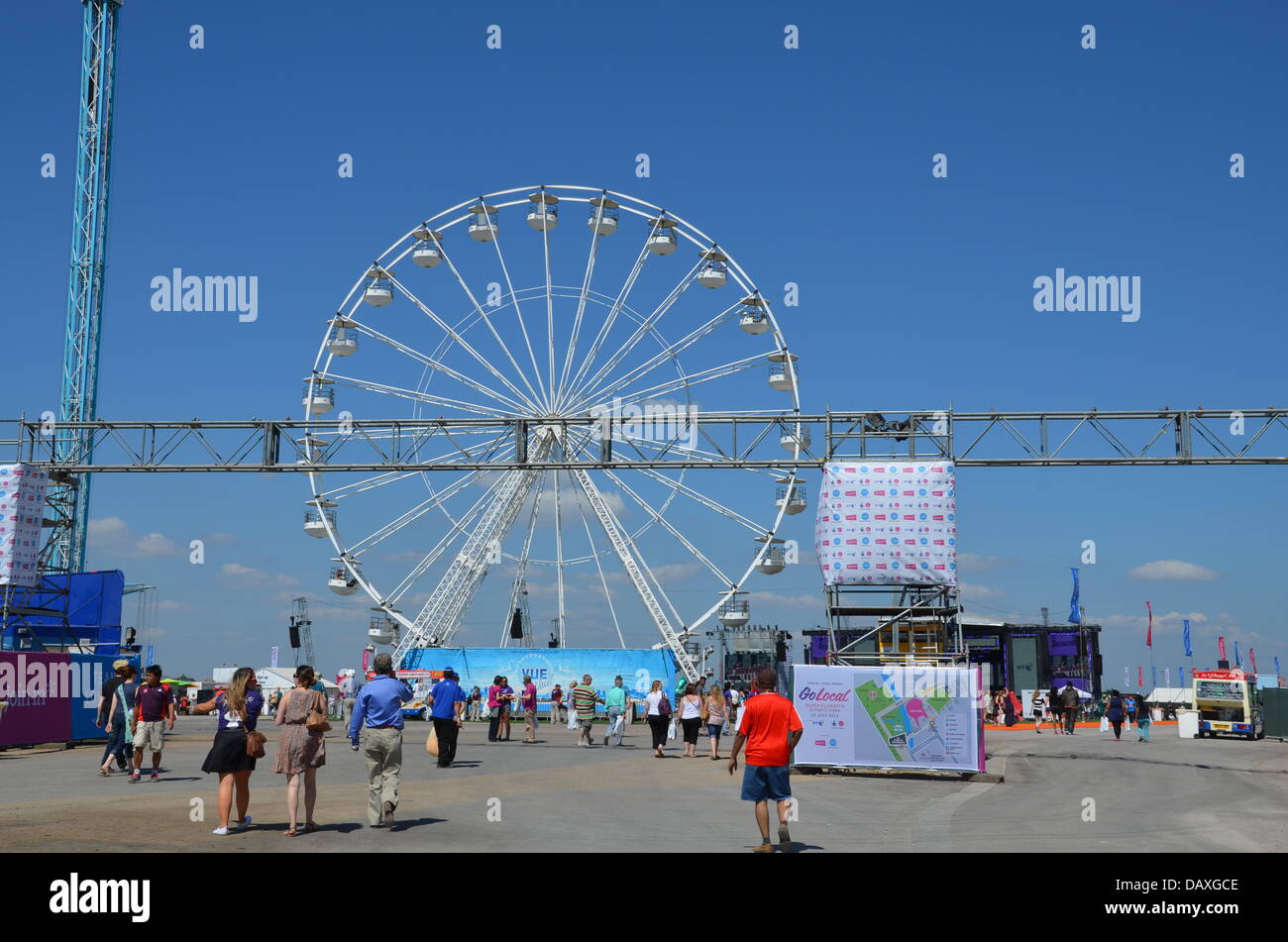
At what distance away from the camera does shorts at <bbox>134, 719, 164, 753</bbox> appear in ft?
56.8

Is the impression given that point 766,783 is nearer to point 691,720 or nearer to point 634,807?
point 634,807

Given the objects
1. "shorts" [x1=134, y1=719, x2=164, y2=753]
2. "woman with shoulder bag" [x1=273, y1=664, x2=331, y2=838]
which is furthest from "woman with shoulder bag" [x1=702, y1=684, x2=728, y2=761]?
"woman with shoulder bag" [x1=273, y1=664, x2=331, y2=838]

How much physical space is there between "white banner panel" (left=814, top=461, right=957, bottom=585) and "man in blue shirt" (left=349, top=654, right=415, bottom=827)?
14731 mm

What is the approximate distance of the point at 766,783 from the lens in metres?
11.0

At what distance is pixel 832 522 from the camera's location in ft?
85.8

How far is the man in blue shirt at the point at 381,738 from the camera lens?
1202 centimetres

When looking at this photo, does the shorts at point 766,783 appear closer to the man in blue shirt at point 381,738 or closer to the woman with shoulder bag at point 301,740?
the man in blue shirt at point 381,738

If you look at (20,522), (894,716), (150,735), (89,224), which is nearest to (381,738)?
(150,735)

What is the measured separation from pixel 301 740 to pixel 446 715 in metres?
8.53

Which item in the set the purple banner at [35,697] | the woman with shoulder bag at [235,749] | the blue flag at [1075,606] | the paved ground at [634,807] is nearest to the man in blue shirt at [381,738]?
the paved ground at [634,807]

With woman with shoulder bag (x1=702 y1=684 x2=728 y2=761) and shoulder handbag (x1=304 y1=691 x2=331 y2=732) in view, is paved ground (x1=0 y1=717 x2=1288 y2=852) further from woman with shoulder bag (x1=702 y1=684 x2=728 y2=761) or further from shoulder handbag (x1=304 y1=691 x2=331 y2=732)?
shoulder handbag (x1=304 y1=691 x2=331 y2=732)
